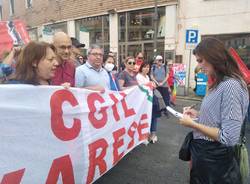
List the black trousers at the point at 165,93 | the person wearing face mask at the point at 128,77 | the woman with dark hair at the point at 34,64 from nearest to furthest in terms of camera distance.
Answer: the woman with dark hair at the point at 34,64
the person wearing face mask at the point at 128,77
the black trousers at the point at 165,93

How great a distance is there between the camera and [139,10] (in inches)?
598

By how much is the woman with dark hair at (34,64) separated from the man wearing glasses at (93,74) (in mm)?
1087

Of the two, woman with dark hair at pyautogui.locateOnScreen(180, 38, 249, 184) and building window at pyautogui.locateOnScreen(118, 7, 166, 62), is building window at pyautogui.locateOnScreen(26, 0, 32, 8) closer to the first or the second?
building window at pyautogui.locateOnScreen(118, 7, 166, 62)

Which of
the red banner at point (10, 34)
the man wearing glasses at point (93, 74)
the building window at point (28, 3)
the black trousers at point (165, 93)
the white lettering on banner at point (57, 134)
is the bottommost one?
the black trousers at point (165, 93)

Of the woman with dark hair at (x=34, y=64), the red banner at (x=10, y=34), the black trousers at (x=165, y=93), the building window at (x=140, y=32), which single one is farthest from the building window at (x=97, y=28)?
the woman with dark hair at (x=34, y=64)

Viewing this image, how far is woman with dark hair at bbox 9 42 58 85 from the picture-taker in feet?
7.55

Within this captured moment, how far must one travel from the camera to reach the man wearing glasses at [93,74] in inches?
139

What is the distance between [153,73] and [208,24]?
5779mm

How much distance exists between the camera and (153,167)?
4004 millimetres

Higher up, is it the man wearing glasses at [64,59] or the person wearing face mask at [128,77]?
the man wearing glasses at [64,59]

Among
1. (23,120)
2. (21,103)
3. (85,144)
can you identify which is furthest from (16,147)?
(85,144)

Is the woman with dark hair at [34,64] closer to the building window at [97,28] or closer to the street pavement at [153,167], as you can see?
the street pavement at [153,167]

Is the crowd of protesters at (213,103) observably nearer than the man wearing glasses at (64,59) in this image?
Yes

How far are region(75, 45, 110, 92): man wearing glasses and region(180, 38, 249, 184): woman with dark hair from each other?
70.2 inches
